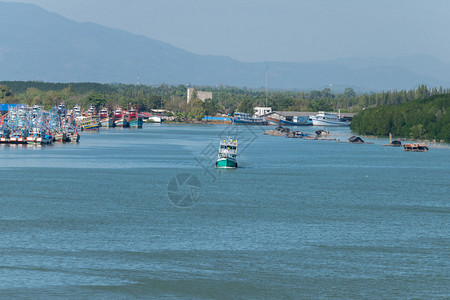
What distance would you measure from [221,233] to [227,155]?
54.6 metres

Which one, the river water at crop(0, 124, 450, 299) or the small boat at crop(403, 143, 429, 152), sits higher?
the small boat at crop(403, 143, 429, 152)

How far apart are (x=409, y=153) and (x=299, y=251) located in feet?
375

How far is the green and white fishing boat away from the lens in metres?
111

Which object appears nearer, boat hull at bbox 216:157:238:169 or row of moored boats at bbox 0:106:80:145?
boat hull at bbox 216:157:238:169

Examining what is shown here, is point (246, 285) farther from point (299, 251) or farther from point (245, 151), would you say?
point (245, 151)

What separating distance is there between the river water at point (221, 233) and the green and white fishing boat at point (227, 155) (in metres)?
1.95

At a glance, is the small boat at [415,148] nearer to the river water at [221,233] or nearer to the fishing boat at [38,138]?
the river water at [221,233]

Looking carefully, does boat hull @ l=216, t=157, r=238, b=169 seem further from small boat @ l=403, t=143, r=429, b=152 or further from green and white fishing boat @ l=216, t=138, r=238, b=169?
small boat @ l=403, t=143, r=429, b=152

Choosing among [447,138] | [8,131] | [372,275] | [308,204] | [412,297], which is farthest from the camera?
[447,138]

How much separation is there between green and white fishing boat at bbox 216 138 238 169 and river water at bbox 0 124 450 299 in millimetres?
1953

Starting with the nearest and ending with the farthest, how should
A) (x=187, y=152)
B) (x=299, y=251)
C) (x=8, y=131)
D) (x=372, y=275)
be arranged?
(x=372, y=275) < (x=299, y=251) < (x=187, y=152) < (x=8, y=131)

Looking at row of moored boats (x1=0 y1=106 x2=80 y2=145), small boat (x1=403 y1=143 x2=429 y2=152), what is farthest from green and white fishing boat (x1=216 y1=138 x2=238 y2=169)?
row of moored boats (x1=0 y1=106 x2=80 y2=145)

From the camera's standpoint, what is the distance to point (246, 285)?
43344mm

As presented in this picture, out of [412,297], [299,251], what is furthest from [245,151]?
[412,297]
